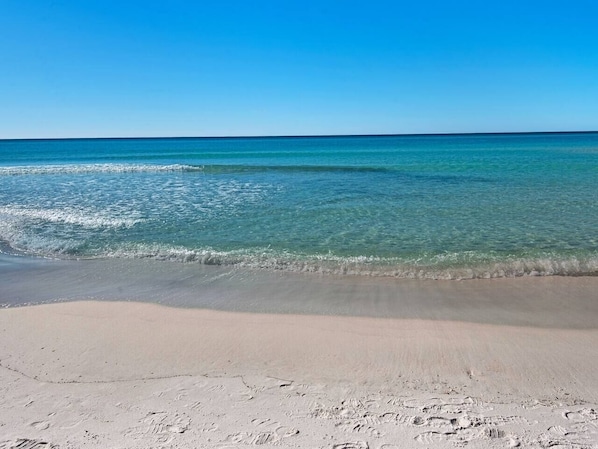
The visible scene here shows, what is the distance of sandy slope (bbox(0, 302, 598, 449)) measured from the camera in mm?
3408

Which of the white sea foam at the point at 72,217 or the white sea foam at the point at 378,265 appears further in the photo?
the white sea foam at the point at 72,217

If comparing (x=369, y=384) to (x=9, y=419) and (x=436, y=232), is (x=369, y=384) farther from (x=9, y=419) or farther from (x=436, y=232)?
(x=436, y=232)

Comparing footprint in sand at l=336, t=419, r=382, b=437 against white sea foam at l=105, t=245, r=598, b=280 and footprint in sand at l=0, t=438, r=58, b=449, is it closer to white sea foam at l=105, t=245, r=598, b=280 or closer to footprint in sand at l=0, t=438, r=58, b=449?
footprint in sand at l=0, t=438, r=58, b=449

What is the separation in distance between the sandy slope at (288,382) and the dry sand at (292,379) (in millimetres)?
16

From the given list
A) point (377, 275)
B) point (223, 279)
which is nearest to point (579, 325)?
point (377, 275)

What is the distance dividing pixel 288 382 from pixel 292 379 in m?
0.08

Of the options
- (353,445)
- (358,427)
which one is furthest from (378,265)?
(353,445)

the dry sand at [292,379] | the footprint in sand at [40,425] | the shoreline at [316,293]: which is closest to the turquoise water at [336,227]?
the shoreline at [316,293]

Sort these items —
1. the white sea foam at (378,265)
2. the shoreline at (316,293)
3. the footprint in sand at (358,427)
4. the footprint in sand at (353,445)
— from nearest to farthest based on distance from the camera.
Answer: the footprint in sand at (353,445)
the footprint in sand at (358,427)
the shoreline at (316,293)
the white sea foam at (378,265)

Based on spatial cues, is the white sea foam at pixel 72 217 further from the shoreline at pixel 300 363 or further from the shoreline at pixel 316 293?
the shoreline at pixel 300 363

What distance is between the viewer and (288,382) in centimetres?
427

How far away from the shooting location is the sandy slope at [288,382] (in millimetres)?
3408

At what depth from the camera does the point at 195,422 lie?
357 cm

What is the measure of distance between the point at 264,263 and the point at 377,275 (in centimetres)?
234
